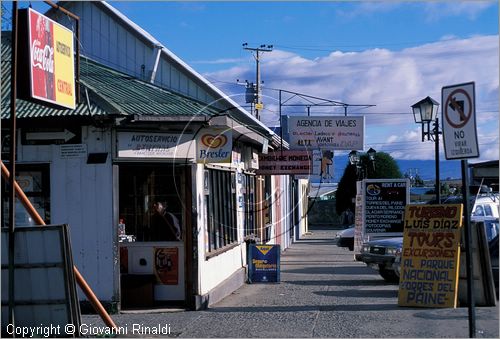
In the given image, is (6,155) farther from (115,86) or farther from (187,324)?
(187,324)

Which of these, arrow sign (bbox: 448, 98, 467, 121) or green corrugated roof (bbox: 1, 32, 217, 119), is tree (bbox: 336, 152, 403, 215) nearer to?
green corrugated roof (bbox: 1, 32, 217, 119)

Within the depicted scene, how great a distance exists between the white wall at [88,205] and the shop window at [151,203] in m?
0.79

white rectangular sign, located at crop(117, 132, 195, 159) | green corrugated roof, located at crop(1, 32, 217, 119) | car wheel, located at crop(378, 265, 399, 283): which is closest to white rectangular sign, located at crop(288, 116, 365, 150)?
car wheel, located at crop(378, 265, 399, 283)

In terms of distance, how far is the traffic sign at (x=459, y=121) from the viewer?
27.9 ft

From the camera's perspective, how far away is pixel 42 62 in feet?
29.8

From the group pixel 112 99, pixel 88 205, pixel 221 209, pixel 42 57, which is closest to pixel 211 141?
pixel 112 99

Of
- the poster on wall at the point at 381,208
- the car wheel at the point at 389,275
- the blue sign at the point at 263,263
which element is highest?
the poster on wall at the point at 381,208

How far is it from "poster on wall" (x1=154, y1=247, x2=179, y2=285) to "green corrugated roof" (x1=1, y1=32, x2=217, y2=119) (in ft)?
7.68

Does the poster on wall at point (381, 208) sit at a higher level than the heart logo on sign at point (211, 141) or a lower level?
lower

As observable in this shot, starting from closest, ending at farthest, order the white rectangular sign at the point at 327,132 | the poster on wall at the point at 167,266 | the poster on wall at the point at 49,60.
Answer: the poster on wall at the point at 49,60
the poster on wall at the point at 167,266
the white rectangular sign at the point at 327,132

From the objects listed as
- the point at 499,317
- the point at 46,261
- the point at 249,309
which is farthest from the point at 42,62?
the point at 499,317

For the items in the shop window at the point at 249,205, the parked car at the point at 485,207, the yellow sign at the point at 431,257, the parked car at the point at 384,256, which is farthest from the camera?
the parked car at the point at 485,207

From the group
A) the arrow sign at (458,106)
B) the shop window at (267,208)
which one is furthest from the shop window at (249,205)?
the arrow sign at (458,106)

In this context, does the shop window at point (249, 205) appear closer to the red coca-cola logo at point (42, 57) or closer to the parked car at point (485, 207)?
the parked car at point (485, 207)
